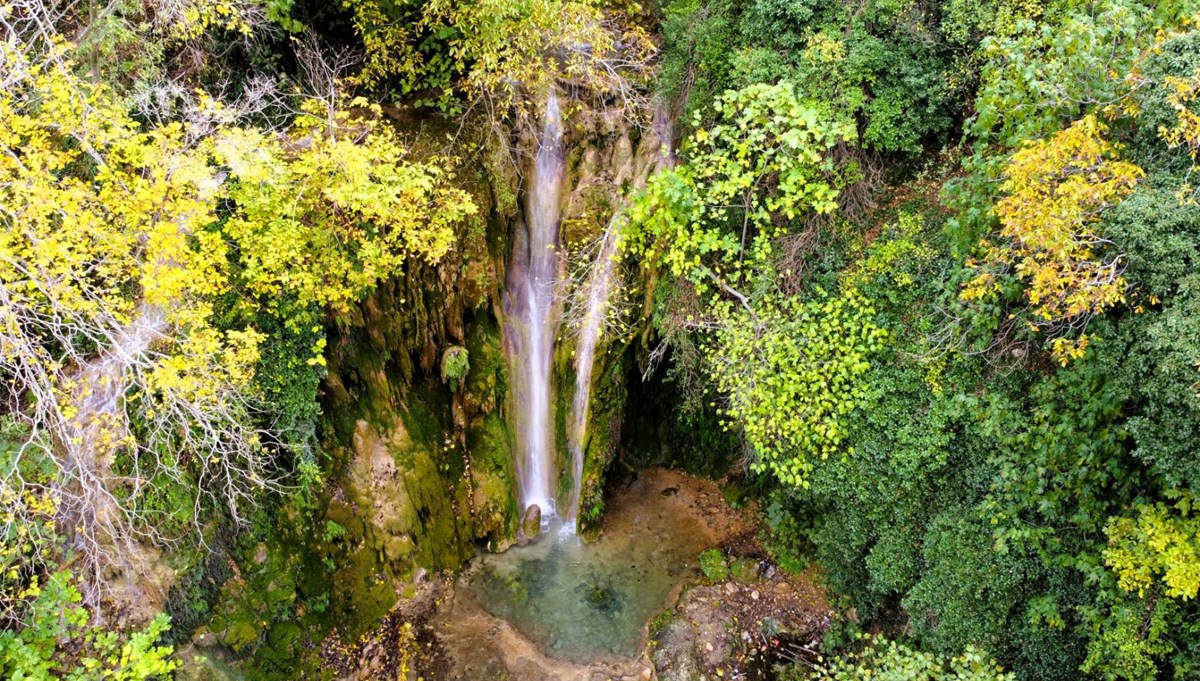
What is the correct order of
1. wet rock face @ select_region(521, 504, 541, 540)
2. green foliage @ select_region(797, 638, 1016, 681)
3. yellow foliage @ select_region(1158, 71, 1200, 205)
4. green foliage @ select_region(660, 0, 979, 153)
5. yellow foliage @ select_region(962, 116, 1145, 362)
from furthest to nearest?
wet rock face @ select_region(521, 504, 541, 540), green foliage @ select_region(660, 0, 979, 153), green foliage @ select_region(797, 638, 1016, 681), yellow foliage @ select_region(962, 116, 1145, 362), yellow foliage @ select_region(1158, 71, 1200, 205)

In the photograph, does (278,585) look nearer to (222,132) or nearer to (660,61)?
(222,132)

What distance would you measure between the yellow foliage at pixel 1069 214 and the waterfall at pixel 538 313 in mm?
6388

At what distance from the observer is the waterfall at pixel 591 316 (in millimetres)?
→ 9398

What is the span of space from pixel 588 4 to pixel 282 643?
9.15m

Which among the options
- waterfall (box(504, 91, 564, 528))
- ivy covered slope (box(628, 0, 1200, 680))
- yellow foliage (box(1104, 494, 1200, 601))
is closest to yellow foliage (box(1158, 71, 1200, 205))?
ivy covered slope (box(628, 0, 1200, 680))

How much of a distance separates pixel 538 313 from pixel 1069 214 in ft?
24.1

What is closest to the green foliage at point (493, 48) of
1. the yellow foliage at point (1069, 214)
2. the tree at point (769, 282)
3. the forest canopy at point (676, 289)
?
the forest canopy at point (676, 289)

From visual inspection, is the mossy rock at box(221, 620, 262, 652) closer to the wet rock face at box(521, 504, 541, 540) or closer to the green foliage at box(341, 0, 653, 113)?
the wet rock face at box(521, 504, 541, 540)

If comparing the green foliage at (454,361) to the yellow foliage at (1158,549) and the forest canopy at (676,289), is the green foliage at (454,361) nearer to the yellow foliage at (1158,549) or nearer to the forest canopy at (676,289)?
the forest canopy at (676,289)

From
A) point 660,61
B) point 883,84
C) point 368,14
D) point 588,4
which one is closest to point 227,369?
point 368,14

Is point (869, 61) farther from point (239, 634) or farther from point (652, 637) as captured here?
point (239, 634)

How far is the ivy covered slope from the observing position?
17.4 ft

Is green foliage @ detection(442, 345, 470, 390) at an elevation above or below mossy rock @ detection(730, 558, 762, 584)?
above

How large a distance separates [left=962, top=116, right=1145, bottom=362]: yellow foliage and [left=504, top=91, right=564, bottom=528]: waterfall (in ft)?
21.0
